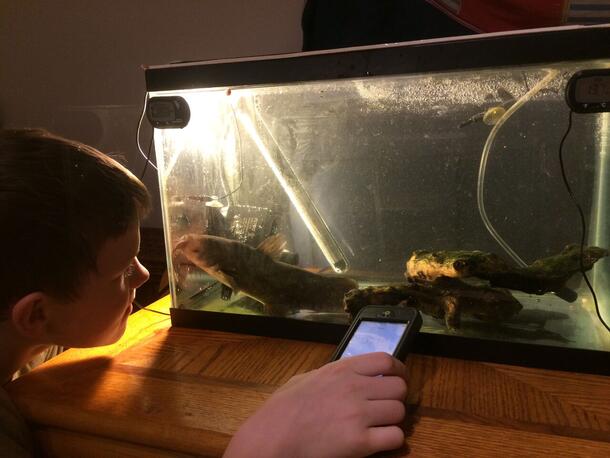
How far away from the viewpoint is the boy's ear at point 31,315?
57cm

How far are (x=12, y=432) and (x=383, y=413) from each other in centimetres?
41

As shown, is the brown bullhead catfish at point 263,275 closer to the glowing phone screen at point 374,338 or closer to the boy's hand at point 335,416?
the glowing phone screen at point 374,338

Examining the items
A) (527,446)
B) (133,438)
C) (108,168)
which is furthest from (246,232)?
(527,446)

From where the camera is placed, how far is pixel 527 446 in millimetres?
448

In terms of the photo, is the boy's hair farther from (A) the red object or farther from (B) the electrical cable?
(A) the red object

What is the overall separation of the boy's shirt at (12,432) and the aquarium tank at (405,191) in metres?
0.27

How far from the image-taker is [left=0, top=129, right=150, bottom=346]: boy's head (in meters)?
0.56

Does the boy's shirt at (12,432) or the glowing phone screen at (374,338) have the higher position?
the glowing phone screen at (374,338)

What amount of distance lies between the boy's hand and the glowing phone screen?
66 mm

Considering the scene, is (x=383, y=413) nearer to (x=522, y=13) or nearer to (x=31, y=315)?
(x=31, y=315)

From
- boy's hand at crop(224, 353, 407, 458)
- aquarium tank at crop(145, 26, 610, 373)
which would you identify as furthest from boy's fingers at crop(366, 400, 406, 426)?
aquarium tank at crop(145, 26, 610, 373)

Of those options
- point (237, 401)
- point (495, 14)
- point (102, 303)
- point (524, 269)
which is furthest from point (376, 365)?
point (495, 14)

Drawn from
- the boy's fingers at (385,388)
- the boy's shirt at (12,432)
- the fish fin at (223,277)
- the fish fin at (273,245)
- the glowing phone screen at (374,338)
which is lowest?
the boy's shirt at (12,432)

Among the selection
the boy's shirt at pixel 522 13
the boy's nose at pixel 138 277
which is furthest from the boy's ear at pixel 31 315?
the boy's shirt at pixel 522 13
